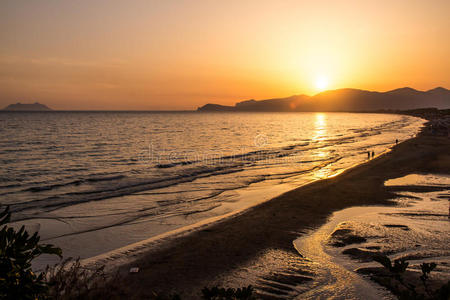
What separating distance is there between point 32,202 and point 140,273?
9.88 meters

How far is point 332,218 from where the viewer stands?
9961mm

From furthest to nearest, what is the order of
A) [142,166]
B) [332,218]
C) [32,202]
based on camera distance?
[142,166] → [32,202] → [332,218]

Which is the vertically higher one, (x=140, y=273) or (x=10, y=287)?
(x=10, y=287)

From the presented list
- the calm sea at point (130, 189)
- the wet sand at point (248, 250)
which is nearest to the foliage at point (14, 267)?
the wet sand at point (248, 250)

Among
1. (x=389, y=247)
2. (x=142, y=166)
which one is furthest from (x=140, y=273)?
(x=142, y=166)

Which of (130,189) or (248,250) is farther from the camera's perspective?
(130,189)

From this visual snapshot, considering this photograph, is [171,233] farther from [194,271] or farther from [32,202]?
[32,202]

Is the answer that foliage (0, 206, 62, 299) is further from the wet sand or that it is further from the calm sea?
the calm sea

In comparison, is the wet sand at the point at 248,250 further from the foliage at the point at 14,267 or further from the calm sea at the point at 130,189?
the foliage at the point at 14,267

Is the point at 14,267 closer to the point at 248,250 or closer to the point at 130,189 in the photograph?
the point at 248,250

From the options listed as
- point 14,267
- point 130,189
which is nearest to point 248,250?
point 14,267

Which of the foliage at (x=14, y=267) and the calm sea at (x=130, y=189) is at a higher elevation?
the foliage at (x=14, y=267)

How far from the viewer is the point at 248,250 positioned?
7484 mm

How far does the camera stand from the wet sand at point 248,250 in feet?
19.6
